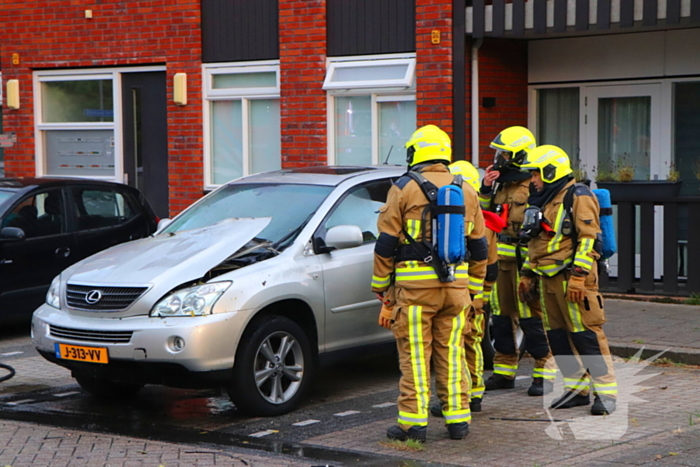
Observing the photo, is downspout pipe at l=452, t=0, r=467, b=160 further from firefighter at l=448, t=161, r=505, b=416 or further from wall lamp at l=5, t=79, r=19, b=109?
wall lamp at l=5, t=79, r=19, b=109

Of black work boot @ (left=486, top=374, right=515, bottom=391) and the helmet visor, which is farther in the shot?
black work boot @ (left=486, top=374, right=515, bottom=391)

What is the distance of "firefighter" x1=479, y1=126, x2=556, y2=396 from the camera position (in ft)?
24.9

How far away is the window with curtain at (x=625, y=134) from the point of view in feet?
42.5

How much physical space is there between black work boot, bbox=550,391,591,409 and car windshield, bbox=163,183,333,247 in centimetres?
225

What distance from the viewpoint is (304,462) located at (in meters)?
6.04

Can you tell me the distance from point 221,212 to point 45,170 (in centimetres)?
950

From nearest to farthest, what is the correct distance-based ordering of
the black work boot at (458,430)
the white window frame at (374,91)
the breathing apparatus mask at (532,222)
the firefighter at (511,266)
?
the black work boot at (458,430)
the breathing apparatus mask at (532,222)
the firefighter at (511,266)
the white window frame at (374,91)

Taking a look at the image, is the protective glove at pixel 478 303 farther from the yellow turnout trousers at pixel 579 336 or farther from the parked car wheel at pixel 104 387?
the parked car wheel at pixel 104 387

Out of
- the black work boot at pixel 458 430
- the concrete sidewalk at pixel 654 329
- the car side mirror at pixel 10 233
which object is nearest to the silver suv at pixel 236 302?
the black work boot at pixel 458 430

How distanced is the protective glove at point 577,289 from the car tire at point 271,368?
1879mm

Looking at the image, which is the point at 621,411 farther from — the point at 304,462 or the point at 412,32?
the point at 412,32

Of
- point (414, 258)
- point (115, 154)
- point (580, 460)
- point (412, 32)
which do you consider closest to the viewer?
point (580, 460)

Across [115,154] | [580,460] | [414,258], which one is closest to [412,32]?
[115,154]
